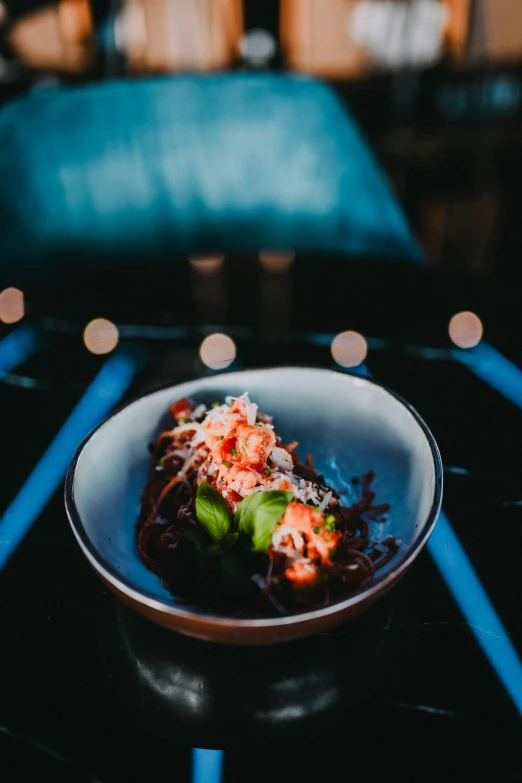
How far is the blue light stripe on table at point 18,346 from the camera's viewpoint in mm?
1345

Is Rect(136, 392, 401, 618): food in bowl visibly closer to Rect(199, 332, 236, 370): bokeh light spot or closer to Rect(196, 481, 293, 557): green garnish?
Rect(196, 481, 293, 557): green garnish

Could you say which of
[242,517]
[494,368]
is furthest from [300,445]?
[494,368]

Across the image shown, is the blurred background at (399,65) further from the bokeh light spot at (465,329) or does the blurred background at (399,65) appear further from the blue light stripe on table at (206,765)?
the blue light stripe on table at (206,765)

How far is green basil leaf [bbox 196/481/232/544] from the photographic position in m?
0.73

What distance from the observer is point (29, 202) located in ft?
9.34

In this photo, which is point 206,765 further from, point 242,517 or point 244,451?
point 244,451

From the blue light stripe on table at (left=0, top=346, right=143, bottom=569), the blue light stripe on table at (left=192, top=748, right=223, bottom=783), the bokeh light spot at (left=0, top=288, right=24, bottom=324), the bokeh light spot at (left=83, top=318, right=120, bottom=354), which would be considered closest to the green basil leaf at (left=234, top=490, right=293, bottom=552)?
the blue light stripe on table at (left=192, top=748, right=223, bottom=783)

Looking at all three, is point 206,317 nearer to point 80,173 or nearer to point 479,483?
point 479,483

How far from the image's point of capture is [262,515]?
2.26ft

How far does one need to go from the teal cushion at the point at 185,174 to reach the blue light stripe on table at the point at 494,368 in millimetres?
1558

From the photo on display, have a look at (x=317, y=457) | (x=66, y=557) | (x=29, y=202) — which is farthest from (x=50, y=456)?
(x=29, y=202)

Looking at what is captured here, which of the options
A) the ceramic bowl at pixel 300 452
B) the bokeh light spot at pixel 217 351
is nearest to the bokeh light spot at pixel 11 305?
the bokeh light spot at pixel 217 351

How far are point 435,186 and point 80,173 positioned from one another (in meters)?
3.30

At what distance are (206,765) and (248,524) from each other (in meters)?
0.25
